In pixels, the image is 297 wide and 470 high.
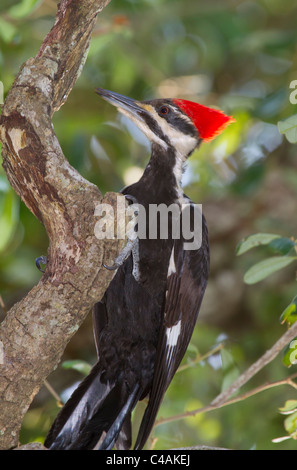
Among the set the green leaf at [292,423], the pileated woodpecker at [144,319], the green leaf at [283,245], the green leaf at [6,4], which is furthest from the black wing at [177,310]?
the green leaf at [6,4]

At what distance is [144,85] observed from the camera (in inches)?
167

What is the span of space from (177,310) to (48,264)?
29.6 inches

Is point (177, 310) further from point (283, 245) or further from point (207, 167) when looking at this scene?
point (207, 167)

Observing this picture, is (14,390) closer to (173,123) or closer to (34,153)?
(34,153)

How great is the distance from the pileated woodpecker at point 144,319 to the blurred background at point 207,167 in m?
0.50

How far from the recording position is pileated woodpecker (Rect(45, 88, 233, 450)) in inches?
92.3

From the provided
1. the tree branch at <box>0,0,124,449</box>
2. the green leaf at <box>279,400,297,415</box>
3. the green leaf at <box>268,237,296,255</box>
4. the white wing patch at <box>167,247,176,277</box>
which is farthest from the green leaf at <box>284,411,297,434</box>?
the tree branch at <box>0,0,124,449</box>

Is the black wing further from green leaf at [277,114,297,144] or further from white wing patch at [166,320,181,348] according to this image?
green leaf at [277,114,297,144]

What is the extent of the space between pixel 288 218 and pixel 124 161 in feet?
3.36

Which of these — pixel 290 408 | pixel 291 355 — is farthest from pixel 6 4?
pixel 290 408

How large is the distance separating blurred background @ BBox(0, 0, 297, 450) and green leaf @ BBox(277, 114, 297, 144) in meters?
1.08

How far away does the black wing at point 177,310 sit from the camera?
2.37 meters

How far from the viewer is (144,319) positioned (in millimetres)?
2553
